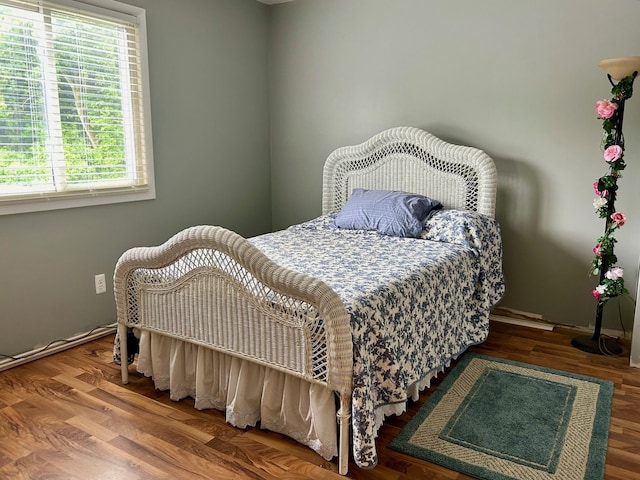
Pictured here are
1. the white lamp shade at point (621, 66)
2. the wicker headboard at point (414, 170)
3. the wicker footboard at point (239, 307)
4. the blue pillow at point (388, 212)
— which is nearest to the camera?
the wicker footboard at point (239, 307)

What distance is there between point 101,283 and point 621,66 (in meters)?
3.31

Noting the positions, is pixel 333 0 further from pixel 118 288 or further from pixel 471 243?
pixel 118 288

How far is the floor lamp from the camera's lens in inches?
111

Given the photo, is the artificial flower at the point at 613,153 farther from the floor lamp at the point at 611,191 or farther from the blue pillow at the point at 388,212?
the blue pillow at the point at 388,212

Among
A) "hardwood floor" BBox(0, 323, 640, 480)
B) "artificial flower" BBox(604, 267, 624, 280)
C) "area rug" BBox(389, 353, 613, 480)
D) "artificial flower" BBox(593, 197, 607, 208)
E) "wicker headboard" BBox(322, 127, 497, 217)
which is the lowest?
"hardwood floor" BBox(0, 323, 640, 480)

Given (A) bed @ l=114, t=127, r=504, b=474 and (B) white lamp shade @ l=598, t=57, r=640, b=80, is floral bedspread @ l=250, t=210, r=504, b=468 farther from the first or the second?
(B) white lamp shade @ l=598, t=57, r=640, b=80

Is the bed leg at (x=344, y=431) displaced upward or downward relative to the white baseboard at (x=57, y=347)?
upward

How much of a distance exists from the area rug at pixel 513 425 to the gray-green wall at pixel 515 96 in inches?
37.5

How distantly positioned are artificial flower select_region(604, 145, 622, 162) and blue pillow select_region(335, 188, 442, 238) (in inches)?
41.7

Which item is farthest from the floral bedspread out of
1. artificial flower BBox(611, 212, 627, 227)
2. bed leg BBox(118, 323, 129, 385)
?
bed leg BBox(118, 323, 129, 385)

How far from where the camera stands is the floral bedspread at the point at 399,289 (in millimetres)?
1991

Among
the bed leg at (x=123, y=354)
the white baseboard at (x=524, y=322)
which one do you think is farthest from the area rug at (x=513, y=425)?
the bed leg at (x=123, y=354)

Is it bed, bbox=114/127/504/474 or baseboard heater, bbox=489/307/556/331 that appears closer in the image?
bed, bbox=114/127/504/474

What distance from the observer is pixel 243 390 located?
2.24 metres
